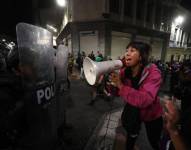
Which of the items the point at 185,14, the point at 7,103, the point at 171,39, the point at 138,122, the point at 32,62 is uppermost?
the point at 185,14

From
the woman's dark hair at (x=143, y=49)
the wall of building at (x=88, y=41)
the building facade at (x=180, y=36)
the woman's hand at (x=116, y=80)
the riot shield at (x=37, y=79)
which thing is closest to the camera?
the riot shield at (x=37, y=79)

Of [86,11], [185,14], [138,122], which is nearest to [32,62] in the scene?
[138,122]

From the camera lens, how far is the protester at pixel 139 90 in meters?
1.60

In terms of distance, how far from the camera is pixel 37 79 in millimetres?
1713

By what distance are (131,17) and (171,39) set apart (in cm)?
1099

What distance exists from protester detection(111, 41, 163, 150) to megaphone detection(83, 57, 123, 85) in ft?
0.44

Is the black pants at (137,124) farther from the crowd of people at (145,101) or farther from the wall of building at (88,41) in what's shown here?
the wall of building at (88,41)

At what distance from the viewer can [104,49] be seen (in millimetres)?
12578

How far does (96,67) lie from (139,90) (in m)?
0.59

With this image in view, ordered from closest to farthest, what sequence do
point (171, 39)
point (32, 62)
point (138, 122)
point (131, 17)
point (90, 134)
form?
point (32, 62), point (138, 122), point (90, 134), point (131, 17), point (171, 39)

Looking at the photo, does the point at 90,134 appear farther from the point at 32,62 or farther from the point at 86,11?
the point at 86,11

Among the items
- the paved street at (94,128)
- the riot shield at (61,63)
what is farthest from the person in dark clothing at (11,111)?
the paved street at (94,128)

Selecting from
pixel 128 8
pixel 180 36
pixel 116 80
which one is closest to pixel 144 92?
pixel 116 80

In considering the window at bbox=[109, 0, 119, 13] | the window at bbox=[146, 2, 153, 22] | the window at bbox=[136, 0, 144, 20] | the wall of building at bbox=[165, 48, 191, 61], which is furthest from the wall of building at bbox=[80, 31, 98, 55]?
the wall of building at bbox=[165, 48, 191, 61]
